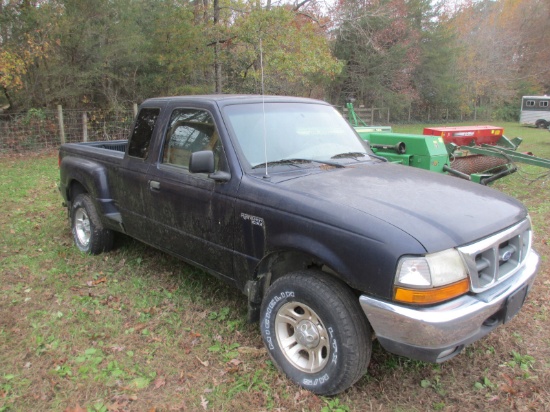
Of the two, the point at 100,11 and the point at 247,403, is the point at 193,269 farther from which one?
the point at 100,11

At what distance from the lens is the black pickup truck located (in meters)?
2.34

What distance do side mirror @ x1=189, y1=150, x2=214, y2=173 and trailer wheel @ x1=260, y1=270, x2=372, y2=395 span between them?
0.94 m

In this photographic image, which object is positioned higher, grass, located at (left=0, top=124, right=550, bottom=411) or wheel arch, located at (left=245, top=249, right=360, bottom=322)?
wheel arch, located at (left=245, top=249, right=360, bottom=322)

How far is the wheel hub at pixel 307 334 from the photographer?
274 cm

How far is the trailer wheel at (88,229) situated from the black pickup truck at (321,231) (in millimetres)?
824

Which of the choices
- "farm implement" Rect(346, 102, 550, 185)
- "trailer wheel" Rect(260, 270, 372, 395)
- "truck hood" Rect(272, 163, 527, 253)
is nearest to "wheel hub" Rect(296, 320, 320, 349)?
"trailer wheel" Rect(260, 270, 372, 395)

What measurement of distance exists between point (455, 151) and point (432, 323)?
258 inches

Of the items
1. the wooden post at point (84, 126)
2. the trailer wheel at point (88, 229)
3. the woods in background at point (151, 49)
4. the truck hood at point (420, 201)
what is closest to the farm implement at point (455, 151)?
the truck hood at point (420, 201)

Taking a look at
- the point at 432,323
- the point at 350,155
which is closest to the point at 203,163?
the point at 350,155

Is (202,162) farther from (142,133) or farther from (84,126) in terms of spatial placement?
(84,126)

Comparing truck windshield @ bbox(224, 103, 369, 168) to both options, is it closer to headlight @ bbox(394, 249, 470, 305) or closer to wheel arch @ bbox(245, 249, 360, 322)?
wheel arch @ bbox(245, 249, 360, 322)

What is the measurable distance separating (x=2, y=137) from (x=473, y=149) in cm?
1320

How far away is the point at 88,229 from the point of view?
5.16m

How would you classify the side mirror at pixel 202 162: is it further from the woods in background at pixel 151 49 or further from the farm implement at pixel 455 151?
the woods in background at pixel 151 49
